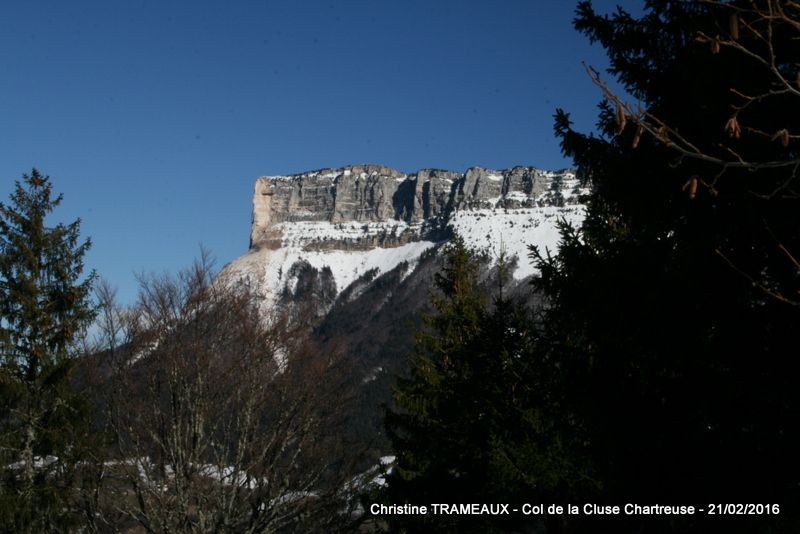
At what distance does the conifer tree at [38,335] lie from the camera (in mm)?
13383

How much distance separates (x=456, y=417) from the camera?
12484 mm

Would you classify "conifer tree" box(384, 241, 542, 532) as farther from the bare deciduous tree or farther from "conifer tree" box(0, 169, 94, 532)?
"conifer tree" box(0, 169, 94, 532)

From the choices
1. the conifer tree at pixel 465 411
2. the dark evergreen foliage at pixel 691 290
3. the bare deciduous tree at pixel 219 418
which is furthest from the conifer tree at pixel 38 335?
the dark evergreen foliage at pixel 691 290

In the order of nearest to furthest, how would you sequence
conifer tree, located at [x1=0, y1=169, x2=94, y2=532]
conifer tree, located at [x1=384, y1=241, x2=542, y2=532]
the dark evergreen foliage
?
the dark evergreen foliage, conifer tree, located at [x1=384, y1=241, x2=542, y2=532], conifer tree, located at [x1=0, y1=169, x2=94, y2=532]

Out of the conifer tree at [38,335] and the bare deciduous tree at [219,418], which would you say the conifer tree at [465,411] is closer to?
the bare deciduous tree at [219,418]

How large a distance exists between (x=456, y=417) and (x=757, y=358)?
7.85 m

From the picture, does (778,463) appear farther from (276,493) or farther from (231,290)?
(231,290)

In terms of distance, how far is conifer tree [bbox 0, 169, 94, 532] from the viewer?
13383mm

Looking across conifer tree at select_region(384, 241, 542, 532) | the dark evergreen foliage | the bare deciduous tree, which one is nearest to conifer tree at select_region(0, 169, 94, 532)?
the bare deciduous tree

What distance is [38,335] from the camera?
1447 cm

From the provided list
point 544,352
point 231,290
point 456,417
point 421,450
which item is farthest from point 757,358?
point 231,290

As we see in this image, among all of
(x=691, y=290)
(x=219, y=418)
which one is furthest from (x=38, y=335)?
(x=691, y=290)

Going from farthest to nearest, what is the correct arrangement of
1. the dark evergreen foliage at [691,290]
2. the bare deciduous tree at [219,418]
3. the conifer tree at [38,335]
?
the conifer tree at [38,335], the bare deciduous tree at [219,418], the dark evergreen foliage at [691,290]

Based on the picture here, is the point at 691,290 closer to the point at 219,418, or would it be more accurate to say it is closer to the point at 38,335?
the point at 219,418
